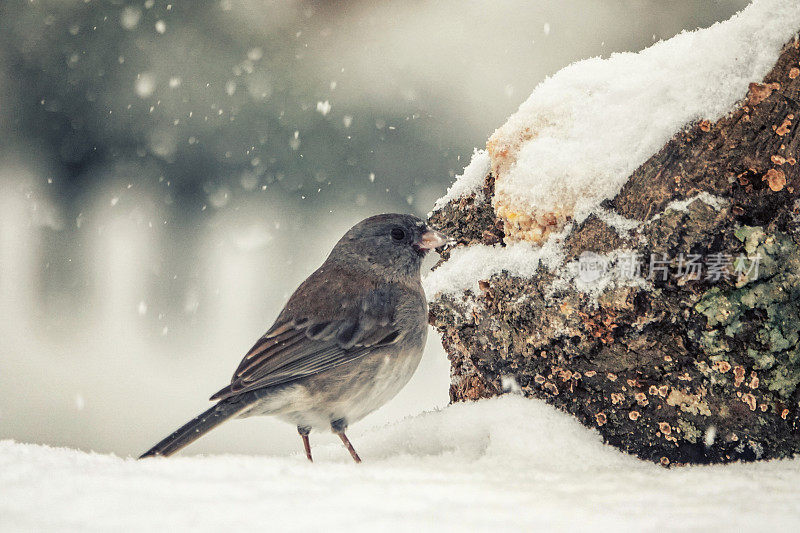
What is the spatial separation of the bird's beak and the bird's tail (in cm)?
89


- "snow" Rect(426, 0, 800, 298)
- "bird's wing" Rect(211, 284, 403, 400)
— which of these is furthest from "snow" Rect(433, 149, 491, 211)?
"bird's wing" Rect(211, 284, 403, 400)

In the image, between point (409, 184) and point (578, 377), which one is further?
point (409, 184)

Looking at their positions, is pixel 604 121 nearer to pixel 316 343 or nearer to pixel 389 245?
pixel 389 245

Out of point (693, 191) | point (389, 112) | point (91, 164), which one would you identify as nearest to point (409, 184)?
point (389, 112)

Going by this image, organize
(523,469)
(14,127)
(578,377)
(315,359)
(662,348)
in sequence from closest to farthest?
(523,469), (662,348), (578,377), (315,359), (14,127)

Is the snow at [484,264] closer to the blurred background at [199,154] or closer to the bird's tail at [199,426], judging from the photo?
the bird's tail at [199,426]

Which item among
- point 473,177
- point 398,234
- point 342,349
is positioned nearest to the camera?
point 342,349

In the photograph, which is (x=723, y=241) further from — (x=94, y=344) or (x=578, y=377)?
(x=94, y=344)

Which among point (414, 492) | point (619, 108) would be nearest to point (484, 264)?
point (619, 108)

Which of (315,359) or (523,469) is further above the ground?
(315,359)

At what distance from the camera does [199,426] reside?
6.30 ft

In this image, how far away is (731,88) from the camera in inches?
65.6

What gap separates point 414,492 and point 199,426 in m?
0.89

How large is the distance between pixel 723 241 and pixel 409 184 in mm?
2050
